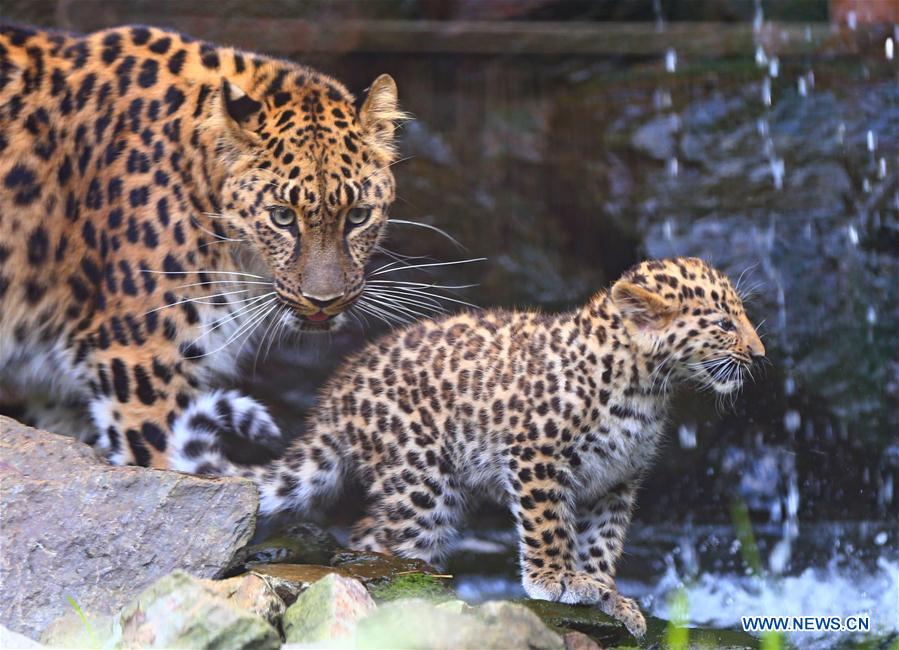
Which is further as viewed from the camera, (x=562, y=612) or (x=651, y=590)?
(x=651, y=590)

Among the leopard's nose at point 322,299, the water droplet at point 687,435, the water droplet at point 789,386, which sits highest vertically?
the leopard's nose at point 322,299

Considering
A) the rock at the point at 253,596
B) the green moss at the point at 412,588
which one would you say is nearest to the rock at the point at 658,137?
the green moss at the point at 412,588

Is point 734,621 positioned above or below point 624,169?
below

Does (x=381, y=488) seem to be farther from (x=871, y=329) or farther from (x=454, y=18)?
(x=454, y=18)

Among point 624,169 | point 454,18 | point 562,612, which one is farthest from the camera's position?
point 454,18

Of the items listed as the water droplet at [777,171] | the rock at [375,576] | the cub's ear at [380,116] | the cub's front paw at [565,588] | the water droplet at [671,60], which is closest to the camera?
the rock at [375,576]

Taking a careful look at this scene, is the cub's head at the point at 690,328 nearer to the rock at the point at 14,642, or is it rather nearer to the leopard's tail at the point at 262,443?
the leopard's tail at the point at 262,443

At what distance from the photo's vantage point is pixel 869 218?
9305 mm

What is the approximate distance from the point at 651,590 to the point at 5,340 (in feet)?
13.9

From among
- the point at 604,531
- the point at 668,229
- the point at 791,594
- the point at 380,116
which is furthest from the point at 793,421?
the point at 380,116

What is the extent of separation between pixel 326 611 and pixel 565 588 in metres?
1.78

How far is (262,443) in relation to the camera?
7.42 m

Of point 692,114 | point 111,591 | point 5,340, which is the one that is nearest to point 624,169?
point 692,114

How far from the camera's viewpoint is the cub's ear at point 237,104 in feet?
20.6
